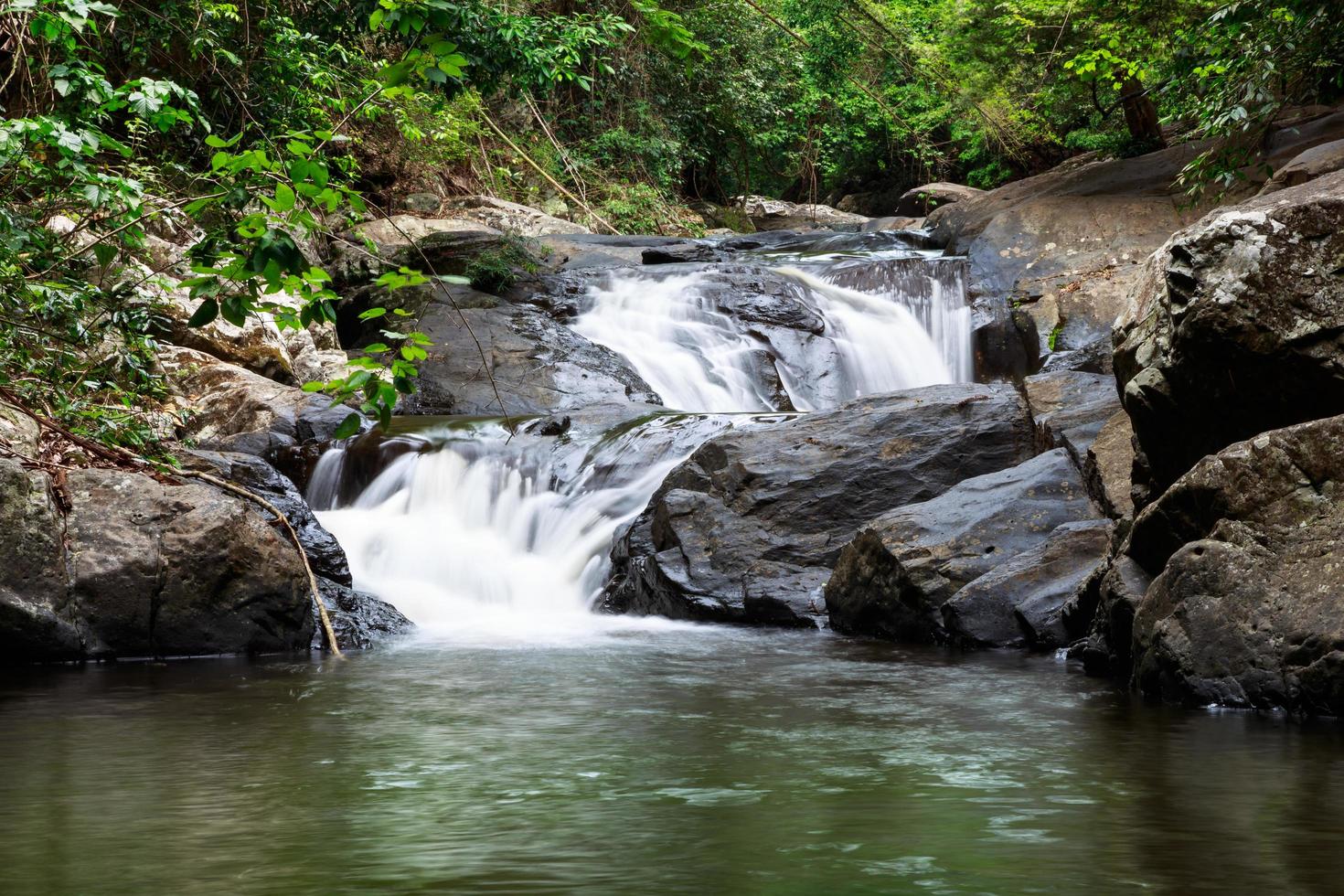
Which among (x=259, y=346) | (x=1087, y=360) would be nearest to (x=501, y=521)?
(x=259, y=346)

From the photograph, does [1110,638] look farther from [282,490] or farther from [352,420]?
[282,490]

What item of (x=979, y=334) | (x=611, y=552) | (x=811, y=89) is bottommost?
(x=611, y=552)

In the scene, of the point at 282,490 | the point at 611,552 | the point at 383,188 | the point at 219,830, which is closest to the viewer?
the point at 219,830

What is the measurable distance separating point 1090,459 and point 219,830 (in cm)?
626

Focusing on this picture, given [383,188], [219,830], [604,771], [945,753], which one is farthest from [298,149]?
[383,188]

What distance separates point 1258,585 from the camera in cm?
514

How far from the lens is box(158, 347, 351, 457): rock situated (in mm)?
11359

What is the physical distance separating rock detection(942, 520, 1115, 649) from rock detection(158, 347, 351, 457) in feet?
20.5

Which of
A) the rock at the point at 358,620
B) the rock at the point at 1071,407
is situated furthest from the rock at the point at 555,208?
the rock at the point at 358,620

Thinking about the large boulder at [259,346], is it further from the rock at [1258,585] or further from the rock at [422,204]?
the rock at [1258,585]

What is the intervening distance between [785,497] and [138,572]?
447 centimetres

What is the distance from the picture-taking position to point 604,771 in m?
4.27

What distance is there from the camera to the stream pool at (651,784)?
3.06 meters

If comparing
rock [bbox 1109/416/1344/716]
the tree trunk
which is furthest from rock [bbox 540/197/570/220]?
rock [bbox 1109/416/1344/716]
